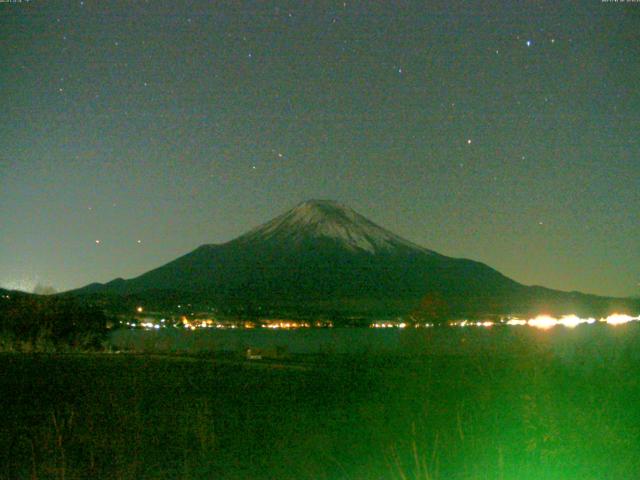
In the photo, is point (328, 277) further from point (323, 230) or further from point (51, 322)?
point (51, 322)

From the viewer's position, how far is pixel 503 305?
83375 millimetres

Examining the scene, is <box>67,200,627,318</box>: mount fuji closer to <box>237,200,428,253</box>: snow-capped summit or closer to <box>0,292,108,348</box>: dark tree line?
<box>237,200,428,253</box>: snow-capped summit

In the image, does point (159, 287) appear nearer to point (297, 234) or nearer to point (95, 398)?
point (297, 234)

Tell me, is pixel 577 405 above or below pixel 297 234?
below

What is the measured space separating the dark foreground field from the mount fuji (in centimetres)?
6264

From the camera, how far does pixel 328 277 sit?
107 metres

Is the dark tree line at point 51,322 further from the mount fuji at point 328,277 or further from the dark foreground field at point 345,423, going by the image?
the mount fuji at point 328,277

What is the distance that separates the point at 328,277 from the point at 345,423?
308 ft

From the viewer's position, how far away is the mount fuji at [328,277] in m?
92.8

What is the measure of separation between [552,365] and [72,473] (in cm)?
1070

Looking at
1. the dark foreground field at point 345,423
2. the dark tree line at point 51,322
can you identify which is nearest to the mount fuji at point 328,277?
the dark tree line at point 51,322

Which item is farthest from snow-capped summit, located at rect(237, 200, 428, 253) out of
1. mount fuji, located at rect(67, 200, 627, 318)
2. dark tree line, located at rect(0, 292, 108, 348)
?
dark tree line, located at rect(0, 292, 108, 348)

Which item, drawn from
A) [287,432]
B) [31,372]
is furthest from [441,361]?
[287,432]

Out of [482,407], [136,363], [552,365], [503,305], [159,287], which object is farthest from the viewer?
[159,287]
